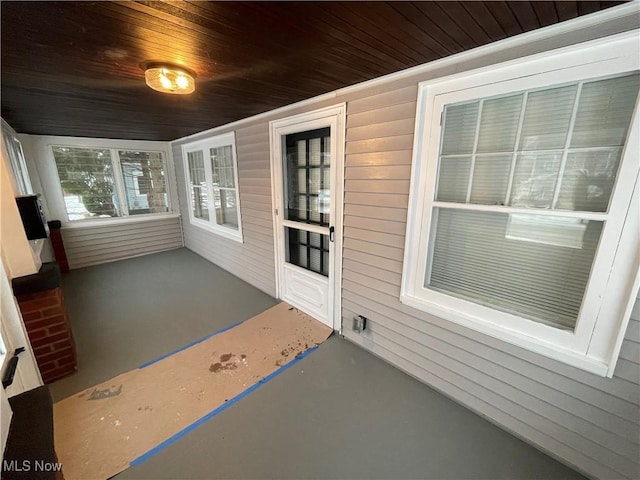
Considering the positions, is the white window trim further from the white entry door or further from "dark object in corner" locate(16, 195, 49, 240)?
the white entry door

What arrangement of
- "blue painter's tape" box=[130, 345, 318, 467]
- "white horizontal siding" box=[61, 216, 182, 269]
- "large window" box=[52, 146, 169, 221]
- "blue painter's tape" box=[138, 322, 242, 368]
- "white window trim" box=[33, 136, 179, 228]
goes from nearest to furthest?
"blue painter's tape" box=[130, 345, 318, 467] → "blue painter's tape" box=[138, 322, 242, 368] → "white window trim" box=[33, 136, 179, 228] → "large window" box=[52, 146, 169, 221] → "white horizontal siding" box=[61, 216, 182, 269]

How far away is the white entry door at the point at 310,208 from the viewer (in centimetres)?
230

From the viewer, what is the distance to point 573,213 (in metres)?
1.25

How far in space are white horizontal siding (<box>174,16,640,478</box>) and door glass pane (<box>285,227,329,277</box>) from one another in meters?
0.41

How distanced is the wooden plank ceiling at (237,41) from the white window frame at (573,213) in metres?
0.17

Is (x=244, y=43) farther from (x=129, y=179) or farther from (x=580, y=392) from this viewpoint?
(x=129, y=179)

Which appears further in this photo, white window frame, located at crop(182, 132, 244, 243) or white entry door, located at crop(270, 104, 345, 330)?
white window frame, located at crop(182, 132, 244, 243)

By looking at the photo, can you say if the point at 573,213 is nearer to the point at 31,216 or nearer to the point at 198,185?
the point at 31,216

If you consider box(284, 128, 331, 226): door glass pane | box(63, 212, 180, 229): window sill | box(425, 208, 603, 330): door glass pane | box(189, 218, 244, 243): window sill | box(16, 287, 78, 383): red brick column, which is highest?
box(284, 128, 331, 226): door glass pane

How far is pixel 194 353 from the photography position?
2.31 m

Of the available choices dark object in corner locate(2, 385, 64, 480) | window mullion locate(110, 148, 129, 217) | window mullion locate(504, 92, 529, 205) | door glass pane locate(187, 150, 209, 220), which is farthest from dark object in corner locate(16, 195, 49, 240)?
window mullion locate(504, 92, 529, 205)

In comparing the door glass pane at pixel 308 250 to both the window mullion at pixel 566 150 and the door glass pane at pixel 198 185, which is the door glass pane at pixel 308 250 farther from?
the door glass pane at pixel 198 185

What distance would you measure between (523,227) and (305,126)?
Answer: 77.8 inches

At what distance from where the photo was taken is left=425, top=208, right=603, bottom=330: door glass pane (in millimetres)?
1322
